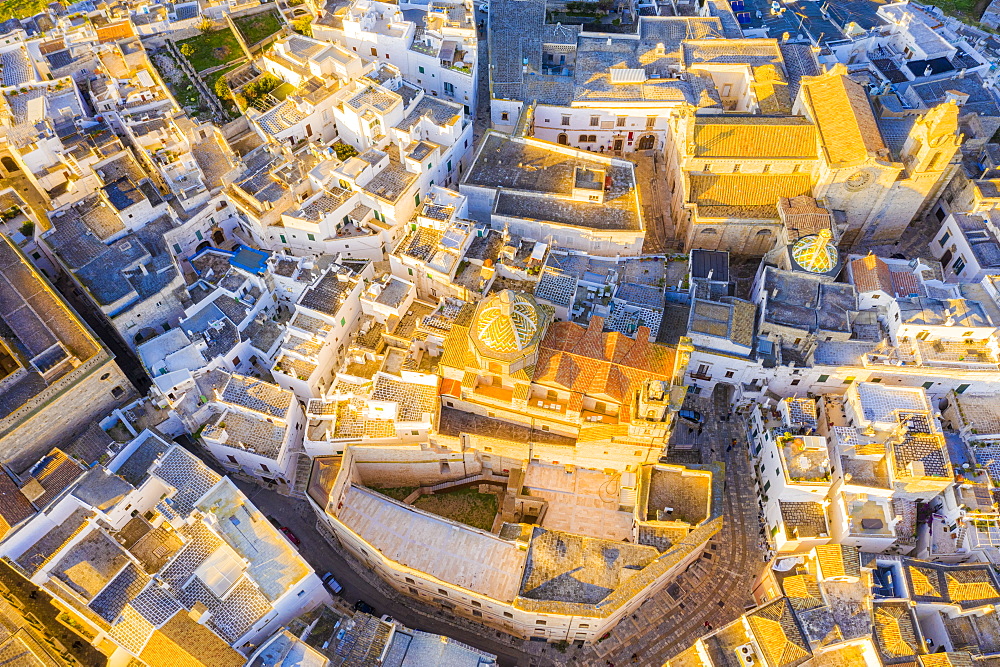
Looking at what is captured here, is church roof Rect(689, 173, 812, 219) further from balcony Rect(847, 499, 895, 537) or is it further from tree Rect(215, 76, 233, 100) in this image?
tree Rect(215, 76, 233, 100)

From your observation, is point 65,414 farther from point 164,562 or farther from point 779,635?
point 779,635

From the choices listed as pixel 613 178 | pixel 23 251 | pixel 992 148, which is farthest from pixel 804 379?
pixel 23 251

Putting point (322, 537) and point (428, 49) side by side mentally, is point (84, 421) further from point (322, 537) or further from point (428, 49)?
point (428, 49)

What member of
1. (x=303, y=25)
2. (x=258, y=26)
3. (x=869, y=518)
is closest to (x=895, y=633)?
(x=869, y=518)

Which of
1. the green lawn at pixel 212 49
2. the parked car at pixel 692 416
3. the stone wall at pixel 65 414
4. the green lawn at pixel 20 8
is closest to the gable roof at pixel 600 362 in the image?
the parked car at pixel 692 416

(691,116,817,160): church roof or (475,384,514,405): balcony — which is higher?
(691,116,817,160): church roof

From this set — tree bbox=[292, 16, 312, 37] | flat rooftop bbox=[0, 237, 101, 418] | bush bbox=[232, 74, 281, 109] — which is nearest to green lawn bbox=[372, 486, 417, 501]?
flat rooftop bbox=[0, 237, 101, 418]
